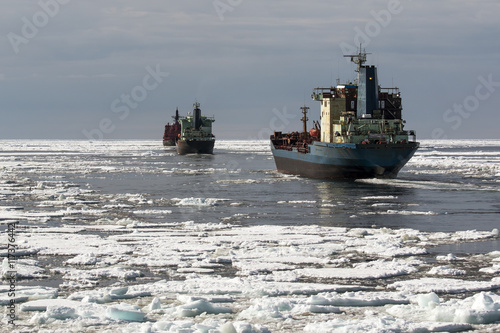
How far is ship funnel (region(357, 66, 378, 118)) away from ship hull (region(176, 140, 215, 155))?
53.1 meters

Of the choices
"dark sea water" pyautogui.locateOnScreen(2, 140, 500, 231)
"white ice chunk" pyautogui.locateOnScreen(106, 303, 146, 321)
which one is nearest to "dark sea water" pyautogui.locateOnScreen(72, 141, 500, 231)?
"dark sea water" pyautogui.locateOnScreen(2, 140, 500, 231)

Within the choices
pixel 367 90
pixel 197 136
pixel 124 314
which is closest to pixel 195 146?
pixel 197 136

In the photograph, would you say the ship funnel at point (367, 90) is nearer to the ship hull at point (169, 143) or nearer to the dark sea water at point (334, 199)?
the dark sea water at point (334, 199)

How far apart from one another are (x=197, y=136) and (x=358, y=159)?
58796 mm

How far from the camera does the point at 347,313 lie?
10.0 m

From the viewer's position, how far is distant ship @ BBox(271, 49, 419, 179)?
39.0 m

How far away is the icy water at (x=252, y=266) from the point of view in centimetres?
972

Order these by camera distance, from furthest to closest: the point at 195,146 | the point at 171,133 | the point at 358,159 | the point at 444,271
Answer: the point at 171,133 → the point at 195,146 → the point at 358,159 → the point at 444,271

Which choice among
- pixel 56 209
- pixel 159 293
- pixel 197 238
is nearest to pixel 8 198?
pixel 56 209

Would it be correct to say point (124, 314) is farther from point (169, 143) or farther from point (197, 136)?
point (169, 143)

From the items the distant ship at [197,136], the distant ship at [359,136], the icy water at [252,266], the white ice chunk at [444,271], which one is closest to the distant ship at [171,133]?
the distant ship at [197,136]

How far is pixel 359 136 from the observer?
40125 millimetres

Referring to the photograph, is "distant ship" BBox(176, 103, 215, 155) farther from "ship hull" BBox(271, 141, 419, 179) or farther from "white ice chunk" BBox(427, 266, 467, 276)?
"white ice chunk" BBox(427, 266, 467, 276)

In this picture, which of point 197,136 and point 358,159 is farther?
point 197,136
